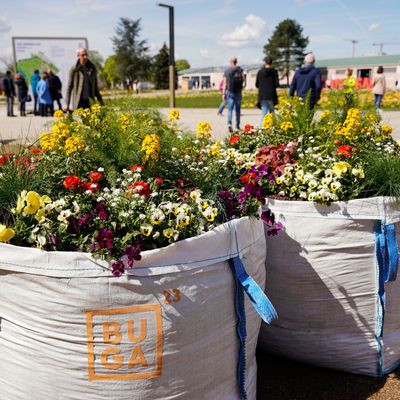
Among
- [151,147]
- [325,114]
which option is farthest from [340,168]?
[325,114]

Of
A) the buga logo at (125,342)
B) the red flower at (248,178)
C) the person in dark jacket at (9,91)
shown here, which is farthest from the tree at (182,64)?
the buga logo at (125,342)

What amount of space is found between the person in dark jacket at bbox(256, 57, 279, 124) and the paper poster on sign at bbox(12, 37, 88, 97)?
707cm

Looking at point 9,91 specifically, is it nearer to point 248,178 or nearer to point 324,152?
point 324,152

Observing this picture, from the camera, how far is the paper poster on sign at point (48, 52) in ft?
49.8

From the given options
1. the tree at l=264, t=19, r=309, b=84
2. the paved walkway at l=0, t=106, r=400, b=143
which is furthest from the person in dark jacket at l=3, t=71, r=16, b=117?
the tree at l=264, t=19, r=309, b=84

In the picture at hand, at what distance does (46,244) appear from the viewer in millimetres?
1727

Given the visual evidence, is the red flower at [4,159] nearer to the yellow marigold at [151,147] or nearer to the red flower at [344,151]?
the yellow marigold at [151,147]

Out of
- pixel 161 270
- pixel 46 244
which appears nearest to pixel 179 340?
pixel 161 270

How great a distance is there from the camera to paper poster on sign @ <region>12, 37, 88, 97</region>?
15188 millimetres

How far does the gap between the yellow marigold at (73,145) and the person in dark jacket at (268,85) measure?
24.7 feet

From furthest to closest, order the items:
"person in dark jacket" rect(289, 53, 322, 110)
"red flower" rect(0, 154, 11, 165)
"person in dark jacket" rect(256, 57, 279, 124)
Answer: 1. "person in dark jacket" rect(256, 57, 279, 124)
2. "person in dark jacket" rect(289, 53, 322, 110)
3. "red flower" rect(0, 154, 11, 165)

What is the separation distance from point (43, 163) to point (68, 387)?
1.00 meters

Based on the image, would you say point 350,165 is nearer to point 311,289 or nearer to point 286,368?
point 311,289

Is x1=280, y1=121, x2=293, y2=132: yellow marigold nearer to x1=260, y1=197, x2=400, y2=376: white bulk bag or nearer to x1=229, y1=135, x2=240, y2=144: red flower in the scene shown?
x1=229, y1=135, x2=240, y2=144: red flower
